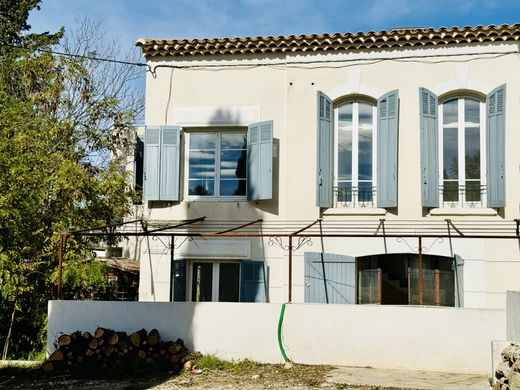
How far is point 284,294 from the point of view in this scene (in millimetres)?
12148

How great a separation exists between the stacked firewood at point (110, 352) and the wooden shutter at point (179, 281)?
2013 millimetres

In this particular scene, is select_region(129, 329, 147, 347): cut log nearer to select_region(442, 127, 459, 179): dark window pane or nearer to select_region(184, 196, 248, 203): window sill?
select_region(184, 196, 248, 203): window sill

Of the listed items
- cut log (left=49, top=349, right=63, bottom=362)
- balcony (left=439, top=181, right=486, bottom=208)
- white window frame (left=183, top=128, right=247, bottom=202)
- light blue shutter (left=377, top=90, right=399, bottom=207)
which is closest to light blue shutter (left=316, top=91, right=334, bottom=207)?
light blue shutter (left=377, top=90, right=399, bottom=207)

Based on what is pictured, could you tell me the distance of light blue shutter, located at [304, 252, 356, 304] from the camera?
11844 mm

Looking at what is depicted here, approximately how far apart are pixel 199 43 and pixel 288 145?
2.70m

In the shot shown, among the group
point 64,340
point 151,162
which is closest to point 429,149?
point 151,162

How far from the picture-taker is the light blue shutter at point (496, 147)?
1139cm

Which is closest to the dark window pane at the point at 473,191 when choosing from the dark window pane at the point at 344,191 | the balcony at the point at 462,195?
the balcony at the point at 462,195

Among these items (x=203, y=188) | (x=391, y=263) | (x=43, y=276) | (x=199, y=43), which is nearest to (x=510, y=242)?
(x=391, y=263)

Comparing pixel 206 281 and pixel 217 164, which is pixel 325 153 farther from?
pixel 206 281

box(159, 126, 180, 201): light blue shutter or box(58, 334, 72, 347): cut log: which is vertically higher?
box(159, 126, 180, 201): light blue shutter

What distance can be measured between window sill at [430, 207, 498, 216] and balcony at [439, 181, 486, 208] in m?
0.13

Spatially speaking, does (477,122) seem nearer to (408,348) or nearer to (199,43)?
(408,348)

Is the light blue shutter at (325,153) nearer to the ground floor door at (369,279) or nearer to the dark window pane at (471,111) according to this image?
the ground floor door at (369,279)
